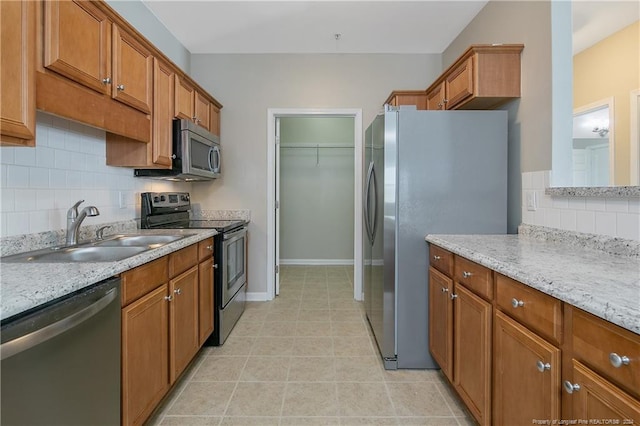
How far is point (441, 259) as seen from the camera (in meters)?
1.85

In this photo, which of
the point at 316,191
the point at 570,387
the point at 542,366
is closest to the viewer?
the point at 570,387

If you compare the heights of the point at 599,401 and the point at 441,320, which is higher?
the point at 599,401

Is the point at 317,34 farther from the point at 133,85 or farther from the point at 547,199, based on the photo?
the point at 547,199

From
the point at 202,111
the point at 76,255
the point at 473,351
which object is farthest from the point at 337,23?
the point at 473,351

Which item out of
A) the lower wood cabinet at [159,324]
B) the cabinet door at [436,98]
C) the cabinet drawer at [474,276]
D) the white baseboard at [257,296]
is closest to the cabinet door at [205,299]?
the lower wood cabinet at [159,324]

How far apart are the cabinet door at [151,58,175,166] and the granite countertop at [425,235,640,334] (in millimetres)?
1966

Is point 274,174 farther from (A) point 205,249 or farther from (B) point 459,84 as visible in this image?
(B) point 459,84

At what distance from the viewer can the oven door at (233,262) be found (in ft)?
8.36

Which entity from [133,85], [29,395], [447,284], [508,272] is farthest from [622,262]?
[133,85]

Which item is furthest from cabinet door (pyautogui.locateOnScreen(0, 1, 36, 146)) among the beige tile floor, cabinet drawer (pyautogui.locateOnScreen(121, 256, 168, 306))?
the beige tile floor

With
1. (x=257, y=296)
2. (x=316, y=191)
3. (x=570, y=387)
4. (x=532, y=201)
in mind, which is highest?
(x=316, y=191)

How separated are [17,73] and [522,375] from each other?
210 cm

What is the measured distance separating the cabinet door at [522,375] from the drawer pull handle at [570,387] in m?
0.04

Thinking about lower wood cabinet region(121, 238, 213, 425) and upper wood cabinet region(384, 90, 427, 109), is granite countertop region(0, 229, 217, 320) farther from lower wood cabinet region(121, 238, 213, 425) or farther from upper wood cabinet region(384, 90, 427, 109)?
upper wood cabinet region(384, 90, 427, 109)
